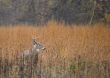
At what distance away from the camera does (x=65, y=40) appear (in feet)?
12.1

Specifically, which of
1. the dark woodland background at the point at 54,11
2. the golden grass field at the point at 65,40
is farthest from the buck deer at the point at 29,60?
the dark woodland background at the point at 54,11

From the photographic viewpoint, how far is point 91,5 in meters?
3.67

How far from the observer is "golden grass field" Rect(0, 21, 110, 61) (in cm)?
362

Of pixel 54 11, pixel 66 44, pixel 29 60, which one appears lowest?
pixel 29 60

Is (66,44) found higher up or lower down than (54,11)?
lower down

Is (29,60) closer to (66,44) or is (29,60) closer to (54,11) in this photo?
(66,44)

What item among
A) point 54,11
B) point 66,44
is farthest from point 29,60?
point 54,11

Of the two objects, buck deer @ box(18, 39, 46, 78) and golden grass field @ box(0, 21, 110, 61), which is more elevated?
golden grass field @ box(0, 21, 110, 61)

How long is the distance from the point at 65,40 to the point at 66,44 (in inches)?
1.7

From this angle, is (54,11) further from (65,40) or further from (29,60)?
(29,60)

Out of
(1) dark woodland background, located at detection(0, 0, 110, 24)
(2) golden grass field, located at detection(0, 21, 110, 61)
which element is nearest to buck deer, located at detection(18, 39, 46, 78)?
(2) golden grass field, located at detection(0, 21, 110, 61)

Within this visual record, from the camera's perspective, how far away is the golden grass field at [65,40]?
362cm

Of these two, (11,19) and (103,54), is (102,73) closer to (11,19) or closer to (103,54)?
(103,54)

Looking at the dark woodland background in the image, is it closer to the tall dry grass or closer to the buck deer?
the tall dry grass
